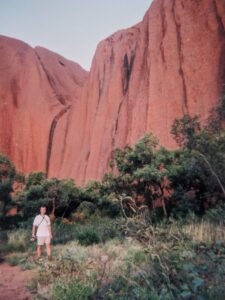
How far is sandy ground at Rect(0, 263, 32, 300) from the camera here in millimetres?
6250

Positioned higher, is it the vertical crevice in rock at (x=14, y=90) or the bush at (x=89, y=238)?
the vertical crevice in rock at (x=14, y=90)

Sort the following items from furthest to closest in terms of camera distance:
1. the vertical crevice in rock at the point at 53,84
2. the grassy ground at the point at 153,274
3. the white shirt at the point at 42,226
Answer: the vertical crevice in rock at the point at 53,84 → the white shirt at the point at 42,226 → the grassy ground at the point at 153,274

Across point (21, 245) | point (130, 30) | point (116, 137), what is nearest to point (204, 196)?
point (21, 245)

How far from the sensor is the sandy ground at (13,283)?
20.5 ft

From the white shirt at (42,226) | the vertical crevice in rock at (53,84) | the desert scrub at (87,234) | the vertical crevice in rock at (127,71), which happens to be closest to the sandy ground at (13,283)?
the white shirt at (42,226)

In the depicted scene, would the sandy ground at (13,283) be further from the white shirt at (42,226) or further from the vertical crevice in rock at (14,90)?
the vertical crevice in rock at (14,90)

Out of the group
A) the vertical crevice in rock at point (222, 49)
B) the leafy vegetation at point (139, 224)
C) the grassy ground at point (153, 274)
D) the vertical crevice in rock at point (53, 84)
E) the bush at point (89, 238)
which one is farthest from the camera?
the vertical crevice in rock at point (53, 84)

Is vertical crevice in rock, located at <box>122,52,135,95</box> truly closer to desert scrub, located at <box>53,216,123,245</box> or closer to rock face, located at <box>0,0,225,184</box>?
rock face, located at <box>0,0,225,184</box>

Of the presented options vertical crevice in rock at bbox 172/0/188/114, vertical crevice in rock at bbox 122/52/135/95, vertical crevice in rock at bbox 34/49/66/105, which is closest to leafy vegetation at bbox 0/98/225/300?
vertical crevice in rock at bbox 172/0/188/114

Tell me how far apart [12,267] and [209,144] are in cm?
718

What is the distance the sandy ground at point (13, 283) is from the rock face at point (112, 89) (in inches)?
630

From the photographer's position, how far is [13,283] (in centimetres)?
769

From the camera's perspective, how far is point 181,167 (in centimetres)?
1688

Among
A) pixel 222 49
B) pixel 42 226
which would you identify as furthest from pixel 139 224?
pixel 222 49
